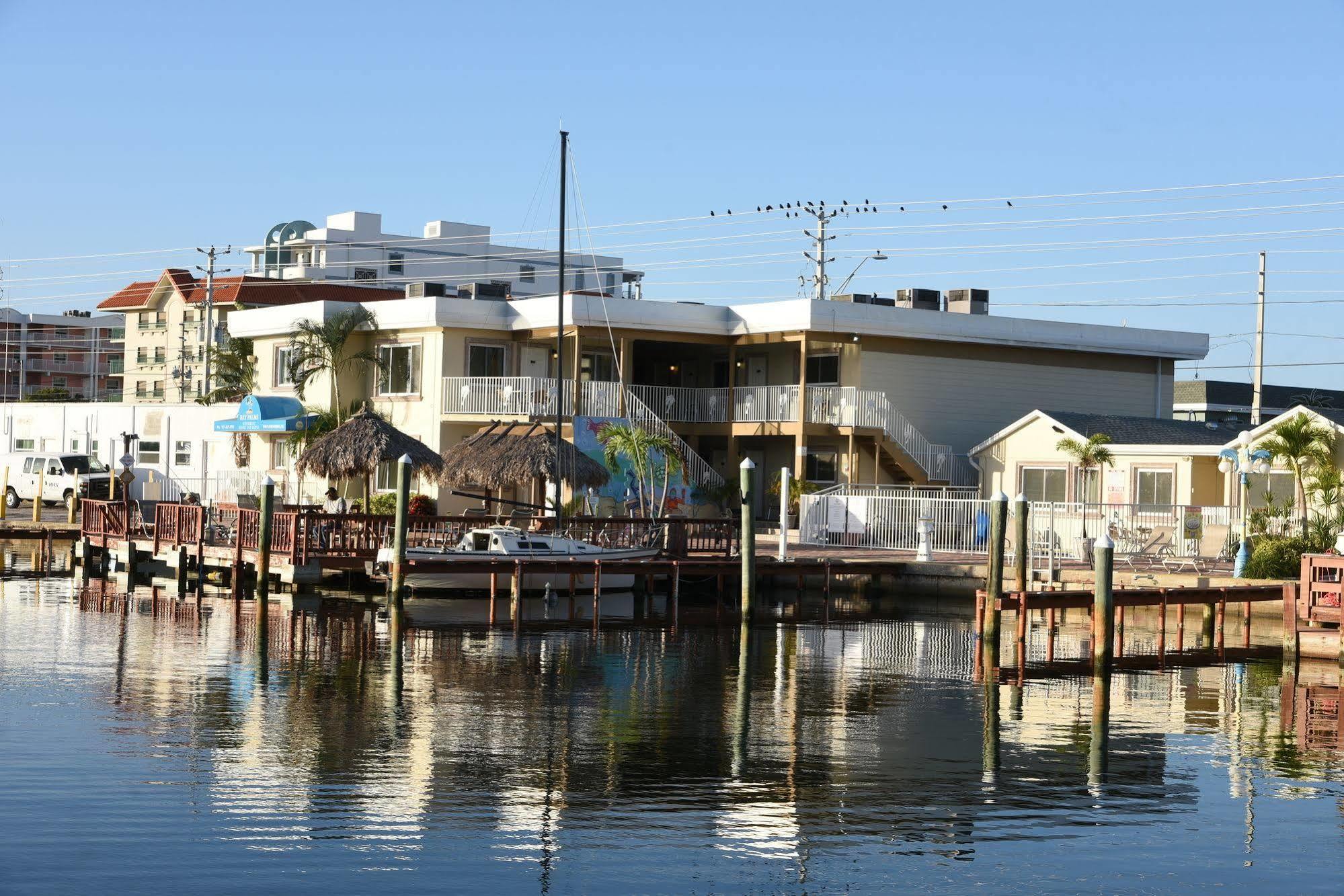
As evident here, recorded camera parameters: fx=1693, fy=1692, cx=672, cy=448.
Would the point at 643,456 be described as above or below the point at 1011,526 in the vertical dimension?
above

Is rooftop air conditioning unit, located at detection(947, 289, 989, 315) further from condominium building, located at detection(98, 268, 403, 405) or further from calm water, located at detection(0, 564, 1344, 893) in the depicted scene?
condominium building, located at detection(98, 268, 403, 405)

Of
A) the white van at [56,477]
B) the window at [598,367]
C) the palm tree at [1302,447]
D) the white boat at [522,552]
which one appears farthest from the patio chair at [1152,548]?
the white van at [56,477]

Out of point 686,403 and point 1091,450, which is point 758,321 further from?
point 1091,450

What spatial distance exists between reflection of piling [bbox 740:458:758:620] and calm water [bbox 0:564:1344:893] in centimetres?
443

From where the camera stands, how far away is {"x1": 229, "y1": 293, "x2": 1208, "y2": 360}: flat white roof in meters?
46.4

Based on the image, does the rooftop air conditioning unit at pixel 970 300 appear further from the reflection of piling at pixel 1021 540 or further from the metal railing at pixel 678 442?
the reflection of piling at pixel 1021 540

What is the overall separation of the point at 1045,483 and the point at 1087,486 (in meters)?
1.30

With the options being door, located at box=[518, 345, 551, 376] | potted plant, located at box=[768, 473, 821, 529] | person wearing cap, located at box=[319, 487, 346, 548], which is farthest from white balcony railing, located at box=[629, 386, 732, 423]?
person wearing cap, located at box=[319, 487, 346, 548]

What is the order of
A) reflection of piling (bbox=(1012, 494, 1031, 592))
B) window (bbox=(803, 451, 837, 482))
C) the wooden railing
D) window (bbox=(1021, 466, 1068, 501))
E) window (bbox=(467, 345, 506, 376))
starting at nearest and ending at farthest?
the wooden railing < reflection of piling (bbox=(1012, 494, 1031, 592)) < window (bbox=(1021, 466, 1068, 501)) < window (bbox=(803, 451, 837, 482)) < window (bbox=(467, 345, 506, 376))

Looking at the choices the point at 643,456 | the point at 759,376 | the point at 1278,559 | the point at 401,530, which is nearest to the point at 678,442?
the point at 643,456

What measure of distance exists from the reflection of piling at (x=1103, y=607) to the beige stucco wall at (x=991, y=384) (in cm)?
2124

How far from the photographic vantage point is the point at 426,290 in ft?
174

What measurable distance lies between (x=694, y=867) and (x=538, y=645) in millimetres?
15257

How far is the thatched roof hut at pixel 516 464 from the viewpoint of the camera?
128 ft
